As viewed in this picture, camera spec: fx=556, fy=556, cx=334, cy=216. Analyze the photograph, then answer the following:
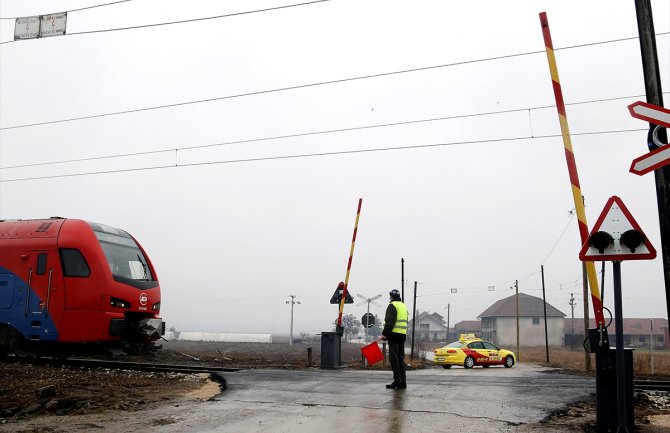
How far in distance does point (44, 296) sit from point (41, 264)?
0.76 meters

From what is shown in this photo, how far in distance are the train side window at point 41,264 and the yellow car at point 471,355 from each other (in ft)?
54.4

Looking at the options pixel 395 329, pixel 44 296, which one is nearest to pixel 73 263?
pixel 44 296

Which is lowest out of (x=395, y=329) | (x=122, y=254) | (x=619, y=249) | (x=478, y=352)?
(x=478, y=352)

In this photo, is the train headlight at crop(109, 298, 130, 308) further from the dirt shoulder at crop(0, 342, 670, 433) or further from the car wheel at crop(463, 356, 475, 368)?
the car wheel at crop(463, 356, 475, 368)

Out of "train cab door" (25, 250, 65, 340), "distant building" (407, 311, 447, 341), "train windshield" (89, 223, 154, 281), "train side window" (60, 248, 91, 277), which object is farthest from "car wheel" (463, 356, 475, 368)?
"distant building" (407, 311, 447, 341)

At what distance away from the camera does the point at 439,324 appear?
129375mm

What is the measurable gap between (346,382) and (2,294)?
911 cm

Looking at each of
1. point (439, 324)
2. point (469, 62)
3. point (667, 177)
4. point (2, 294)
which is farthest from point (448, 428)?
point (439, 324)

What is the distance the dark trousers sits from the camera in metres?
Result: 8.92

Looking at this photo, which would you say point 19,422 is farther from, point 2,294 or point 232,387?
point 2,294

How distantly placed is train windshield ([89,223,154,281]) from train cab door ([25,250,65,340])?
1.09 m

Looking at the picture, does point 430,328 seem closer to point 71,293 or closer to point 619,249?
point 71,293

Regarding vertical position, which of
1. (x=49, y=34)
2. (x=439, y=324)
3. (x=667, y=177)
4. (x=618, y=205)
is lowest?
(x=439, y=324)

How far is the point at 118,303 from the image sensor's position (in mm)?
12789
